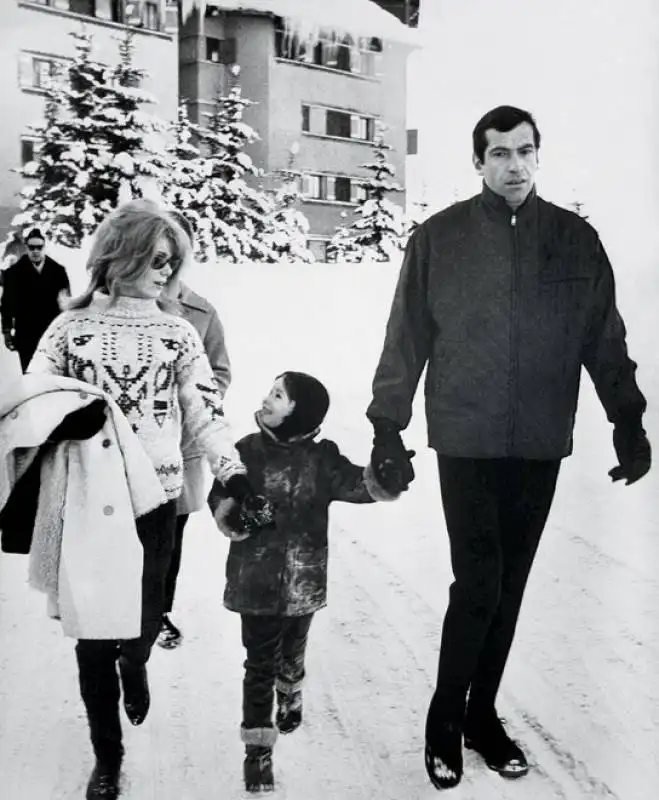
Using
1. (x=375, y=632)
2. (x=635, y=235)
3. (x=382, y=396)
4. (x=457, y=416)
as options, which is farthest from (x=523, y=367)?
(x=375, y=632)

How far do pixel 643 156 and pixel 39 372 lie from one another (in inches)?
62.9

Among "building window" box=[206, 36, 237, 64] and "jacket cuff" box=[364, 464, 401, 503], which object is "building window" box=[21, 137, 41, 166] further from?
"jacket cuff" box=[364, 464, 401, 503]

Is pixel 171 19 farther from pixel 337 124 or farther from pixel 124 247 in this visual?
pixel 124 247

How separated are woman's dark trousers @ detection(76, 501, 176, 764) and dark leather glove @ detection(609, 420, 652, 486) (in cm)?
101

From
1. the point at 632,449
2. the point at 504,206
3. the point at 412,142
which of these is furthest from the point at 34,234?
the point at 632,449

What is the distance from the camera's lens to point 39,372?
1.91m

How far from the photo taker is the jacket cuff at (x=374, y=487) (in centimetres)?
201

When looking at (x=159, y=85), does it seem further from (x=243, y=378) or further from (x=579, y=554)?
(x=579, y=554)

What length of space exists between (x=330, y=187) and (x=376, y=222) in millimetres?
146

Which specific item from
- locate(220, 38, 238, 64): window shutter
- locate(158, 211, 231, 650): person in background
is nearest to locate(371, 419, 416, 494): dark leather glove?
locate(158, 211, 231, 650): person in background

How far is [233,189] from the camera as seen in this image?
7.27ft

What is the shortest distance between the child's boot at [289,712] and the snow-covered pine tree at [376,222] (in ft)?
3.33

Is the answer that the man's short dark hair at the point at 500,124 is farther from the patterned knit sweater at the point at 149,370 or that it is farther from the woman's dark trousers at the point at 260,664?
the woman's dark trousers at the point at 260,664

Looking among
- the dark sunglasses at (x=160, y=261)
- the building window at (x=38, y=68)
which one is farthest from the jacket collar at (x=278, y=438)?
the building window at (x=38, y=68)
